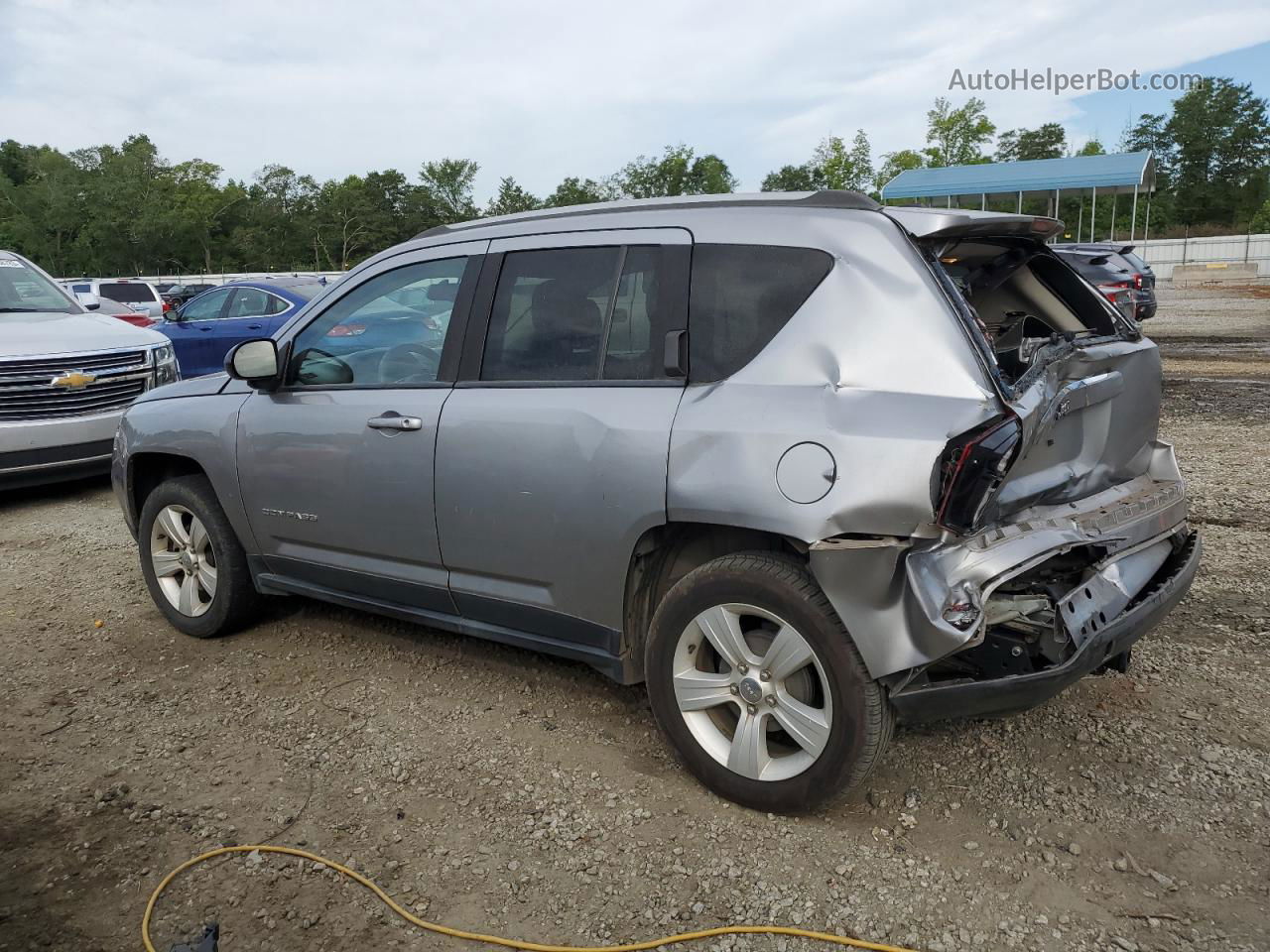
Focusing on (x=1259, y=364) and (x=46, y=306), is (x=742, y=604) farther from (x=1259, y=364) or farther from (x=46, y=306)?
(x=1259, y=364)


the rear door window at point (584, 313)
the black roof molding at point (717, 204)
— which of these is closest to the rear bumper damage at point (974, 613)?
the rear door window at point (584, 313)

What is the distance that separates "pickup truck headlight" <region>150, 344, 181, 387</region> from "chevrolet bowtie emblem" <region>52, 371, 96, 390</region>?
637 millimetres

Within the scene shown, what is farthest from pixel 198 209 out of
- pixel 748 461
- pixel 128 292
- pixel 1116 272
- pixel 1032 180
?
pixel 748 461

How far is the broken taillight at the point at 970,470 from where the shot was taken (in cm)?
264

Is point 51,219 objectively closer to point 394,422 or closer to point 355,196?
point 355,196

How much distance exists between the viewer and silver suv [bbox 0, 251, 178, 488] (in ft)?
23.9

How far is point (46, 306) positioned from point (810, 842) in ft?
28.1

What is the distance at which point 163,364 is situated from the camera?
8430mm

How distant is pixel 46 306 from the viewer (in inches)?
340

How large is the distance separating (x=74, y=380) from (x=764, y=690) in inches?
269

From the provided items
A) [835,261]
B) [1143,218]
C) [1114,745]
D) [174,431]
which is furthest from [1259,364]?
[1143,218]

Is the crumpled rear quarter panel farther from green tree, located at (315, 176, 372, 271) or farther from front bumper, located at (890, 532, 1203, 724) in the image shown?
green tree, located at (315, 176, 372, 271)

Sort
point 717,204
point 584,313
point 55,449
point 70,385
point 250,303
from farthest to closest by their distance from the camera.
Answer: point 250,303 < point 70,385 < point 55,449 < point 584,313 < point 717,204

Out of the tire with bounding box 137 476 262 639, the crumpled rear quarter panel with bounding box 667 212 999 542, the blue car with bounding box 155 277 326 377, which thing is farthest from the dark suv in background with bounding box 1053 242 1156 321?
the tire with bounding box 137 476 262 639
